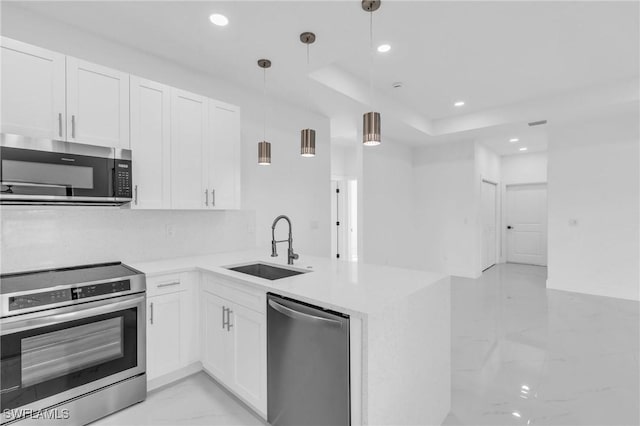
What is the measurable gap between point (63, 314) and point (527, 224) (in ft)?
28.3

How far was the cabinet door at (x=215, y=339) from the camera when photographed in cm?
217

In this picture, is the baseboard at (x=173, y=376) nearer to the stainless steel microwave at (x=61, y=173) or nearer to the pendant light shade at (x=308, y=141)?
the stainless steel microwave at (x=61, y=173)

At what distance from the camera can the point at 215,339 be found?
2.28 metres

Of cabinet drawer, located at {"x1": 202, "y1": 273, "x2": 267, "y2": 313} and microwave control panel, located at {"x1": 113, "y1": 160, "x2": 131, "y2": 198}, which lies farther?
microwave control panel, located at {"x1": 113, "y1": 160, "x2": 131, "y2": 198}

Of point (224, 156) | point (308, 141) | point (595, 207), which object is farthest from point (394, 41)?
point (595, 207)

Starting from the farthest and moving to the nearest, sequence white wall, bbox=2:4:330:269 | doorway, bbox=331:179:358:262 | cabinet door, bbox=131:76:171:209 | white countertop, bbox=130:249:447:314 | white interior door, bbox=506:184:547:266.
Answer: doorway, bbox=331:179:358:262 < white interior door, bbox=506:184:547:266 < cabinet door, bbox=131:76:171:209 < white wall, bbox=2:4:330:269 < white countertop, bbox=130:249:447:314

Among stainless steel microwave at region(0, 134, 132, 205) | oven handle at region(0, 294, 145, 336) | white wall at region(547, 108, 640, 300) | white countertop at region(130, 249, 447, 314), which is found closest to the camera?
white countertop at region(130, 249, 447, 314)

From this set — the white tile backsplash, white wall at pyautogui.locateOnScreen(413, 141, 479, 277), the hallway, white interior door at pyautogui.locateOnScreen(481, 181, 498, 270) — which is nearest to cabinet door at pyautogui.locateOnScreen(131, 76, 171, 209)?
the white tile backsplash

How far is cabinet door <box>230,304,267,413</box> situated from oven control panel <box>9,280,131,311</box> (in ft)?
2.53

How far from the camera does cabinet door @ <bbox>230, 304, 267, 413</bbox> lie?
187 centimetres

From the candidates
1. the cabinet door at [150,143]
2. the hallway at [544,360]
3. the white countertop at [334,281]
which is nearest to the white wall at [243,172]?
the cabinet door at [150,143]

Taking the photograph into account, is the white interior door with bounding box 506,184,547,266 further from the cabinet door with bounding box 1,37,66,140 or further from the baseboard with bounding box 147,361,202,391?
the cabinet door with bounding box 1,37,66,140

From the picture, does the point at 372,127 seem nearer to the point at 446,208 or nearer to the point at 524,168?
the point at 446,208

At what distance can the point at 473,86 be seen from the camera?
3947 mm
